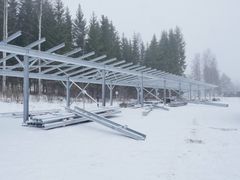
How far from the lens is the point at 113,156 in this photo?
4.88 meters

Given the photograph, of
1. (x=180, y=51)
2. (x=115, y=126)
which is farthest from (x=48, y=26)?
(x=180, y=51)

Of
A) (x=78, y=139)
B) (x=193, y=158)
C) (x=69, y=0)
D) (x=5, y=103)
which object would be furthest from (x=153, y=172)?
(x=69, y=0)

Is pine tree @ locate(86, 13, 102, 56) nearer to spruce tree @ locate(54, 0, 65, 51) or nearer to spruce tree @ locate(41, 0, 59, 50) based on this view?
spruce tree @ locate(54, 0, 65, 51)

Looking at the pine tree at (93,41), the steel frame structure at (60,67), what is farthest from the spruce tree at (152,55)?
the steel frame structure at (60,67)

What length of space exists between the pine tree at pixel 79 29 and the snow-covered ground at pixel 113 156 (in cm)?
2350

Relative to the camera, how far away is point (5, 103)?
1480 centimetres

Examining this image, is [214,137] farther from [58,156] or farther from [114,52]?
[114,52]

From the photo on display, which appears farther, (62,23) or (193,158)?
(62,23)

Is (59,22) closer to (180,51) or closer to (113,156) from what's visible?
(113,156)

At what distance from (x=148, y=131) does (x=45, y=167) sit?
4.50 m

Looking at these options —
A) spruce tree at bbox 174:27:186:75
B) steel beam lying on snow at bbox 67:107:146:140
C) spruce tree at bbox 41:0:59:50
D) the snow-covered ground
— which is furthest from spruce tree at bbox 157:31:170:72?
the snow-covered ground

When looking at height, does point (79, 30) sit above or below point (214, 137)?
above

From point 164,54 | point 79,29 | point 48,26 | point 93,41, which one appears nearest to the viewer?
point 48,26

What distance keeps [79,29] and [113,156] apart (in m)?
27.4
